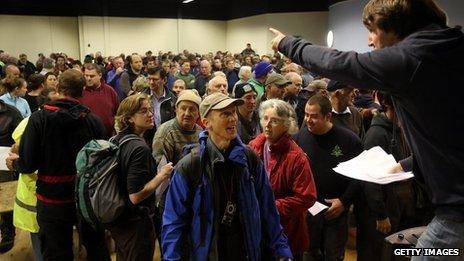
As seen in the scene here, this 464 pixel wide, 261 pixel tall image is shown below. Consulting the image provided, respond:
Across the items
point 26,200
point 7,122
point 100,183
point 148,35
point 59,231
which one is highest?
point 148,35

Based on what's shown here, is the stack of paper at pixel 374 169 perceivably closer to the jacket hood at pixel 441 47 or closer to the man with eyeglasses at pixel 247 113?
the jacket hood at pixel 441 47

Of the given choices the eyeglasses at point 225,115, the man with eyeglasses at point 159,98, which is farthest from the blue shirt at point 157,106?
the eyeglasses at point 225,115

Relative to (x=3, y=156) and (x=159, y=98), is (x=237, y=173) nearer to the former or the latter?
(x=3, y=156)

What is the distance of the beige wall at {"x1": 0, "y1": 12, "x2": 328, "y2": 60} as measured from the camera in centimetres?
1762

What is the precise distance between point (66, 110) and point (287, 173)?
1658 mm

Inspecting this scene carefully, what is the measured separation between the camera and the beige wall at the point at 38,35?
1831 centimetres

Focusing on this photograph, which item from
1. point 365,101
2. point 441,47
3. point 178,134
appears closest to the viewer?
point 441,47

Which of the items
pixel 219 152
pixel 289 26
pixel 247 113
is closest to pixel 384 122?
pixel 247 113

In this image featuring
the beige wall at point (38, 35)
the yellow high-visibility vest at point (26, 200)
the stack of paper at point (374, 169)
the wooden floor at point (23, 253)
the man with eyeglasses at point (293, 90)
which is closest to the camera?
the stack of paper at point (374, 169)

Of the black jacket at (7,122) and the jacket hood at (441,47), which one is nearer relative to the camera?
the jacket hood at (441,47)

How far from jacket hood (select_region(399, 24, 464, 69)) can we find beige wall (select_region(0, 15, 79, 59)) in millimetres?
20384

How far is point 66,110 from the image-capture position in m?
2.95

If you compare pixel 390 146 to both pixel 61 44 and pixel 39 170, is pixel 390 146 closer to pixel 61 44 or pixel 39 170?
pixel 39 170

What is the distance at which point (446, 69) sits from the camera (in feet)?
4.38
